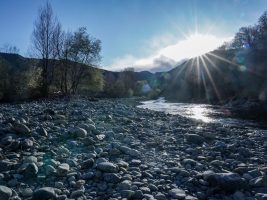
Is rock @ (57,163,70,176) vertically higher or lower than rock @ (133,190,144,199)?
higher

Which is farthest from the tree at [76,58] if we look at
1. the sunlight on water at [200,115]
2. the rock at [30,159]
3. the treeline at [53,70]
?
the rock at [30,159]

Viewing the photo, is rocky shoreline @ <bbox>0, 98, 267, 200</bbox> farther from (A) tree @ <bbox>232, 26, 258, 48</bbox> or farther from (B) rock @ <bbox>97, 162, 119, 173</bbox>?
(A) tree @ <bbox>232, 26, 258, 48</bbox>

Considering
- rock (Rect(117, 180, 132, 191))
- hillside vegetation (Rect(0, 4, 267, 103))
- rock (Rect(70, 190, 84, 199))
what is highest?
hillside vegetation (Rect(0, 4, 267, 103))

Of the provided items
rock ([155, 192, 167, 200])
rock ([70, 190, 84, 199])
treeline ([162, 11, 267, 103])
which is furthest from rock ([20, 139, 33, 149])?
treeline ([162, 11, 267, 103])

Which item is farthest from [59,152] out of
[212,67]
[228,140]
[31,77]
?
[212,67]

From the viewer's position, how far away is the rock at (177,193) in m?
5.06

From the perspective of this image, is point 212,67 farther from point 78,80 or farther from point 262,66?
point 78,80

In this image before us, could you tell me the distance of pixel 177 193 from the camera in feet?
16.9

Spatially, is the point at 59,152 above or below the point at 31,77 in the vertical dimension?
below

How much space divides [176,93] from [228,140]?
8356cm

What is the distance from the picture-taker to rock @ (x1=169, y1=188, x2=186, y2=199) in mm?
5062

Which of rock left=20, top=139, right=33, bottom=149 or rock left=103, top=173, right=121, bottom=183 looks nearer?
rock left=103, top=173, right=121, bottom=183

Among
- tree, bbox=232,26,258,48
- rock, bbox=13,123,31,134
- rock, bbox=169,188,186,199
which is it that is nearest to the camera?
rock, bbox=169,188,186,199

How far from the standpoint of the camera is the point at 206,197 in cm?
523
